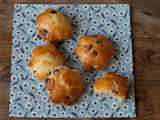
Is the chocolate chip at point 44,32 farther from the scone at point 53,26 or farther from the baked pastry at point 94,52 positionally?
the baked pastry at point 94,52

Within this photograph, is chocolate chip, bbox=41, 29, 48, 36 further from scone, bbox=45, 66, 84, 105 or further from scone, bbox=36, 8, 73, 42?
scone, bbox=45, 66, 84, 105

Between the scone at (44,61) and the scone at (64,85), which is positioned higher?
the scone at (44,61)

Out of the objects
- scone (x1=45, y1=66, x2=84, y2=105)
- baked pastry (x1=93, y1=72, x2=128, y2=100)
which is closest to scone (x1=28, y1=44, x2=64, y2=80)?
scone (x1=45, y1=66, x2=84, y2=105)

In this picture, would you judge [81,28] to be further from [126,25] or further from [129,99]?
[129,99]

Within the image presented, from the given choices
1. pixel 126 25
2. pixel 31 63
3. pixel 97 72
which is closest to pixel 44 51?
pixel 31 63

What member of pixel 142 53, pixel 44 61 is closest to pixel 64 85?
pixel 44 61

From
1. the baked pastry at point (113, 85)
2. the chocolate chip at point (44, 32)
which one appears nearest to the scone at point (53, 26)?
the chocolate chip at point (44, 32)
